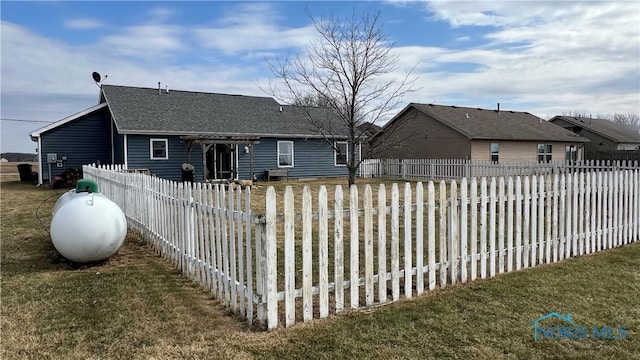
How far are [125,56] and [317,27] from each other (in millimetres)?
17365

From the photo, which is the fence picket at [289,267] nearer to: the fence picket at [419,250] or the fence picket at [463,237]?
the fence picket at [419,250]

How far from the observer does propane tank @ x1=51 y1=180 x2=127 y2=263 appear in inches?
235

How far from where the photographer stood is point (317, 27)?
10.3 metres

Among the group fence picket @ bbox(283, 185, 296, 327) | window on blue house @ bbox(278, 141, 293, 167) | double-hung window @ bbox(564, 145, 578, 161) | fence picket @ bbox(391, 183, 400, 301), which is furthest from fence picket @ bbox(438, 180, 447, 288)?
double-hung window @ bbox(564, 145, 578, 161)

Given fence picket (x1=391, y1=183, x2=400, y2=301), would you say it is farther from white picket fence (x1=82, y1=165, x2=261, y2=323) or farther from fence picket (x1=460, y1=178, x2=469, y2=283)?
white picket fence (x1=82, y1=165, x2=261, y2=323)

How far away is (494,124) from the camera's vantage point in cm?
2878

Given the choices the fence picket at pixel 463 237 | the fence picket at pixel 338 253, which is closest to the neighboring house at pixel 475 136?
the fence picket at pixel 463 237

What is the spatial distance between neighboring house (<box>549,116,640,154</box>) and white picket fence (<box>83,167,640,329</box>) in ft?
128

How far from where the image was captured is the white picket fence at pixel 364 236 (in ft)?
13.2

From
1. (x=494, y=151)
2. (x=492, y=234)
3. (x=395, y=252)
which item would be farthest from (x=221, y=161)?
(x=395, y=252)

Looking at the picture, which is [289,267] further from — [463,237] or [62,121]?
[62,121]

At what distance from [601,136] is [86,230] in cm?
4675

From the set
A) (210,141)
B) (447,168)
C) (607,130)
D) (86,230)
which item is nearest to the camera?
(86,230)

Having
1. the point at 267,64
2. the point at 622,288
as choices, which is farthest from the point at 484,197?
the point at 267,64
